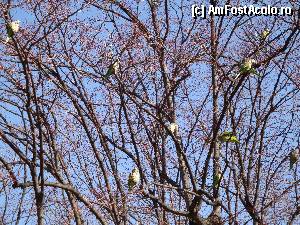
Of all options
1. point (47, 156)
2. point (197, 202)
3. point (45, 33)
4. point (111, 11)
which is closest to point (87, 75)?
point (45, 33)

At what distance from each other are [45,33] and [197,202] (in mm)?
1875

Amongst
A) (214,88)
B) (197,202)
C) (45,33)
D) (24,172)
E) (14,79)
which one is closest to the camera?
(197,202)

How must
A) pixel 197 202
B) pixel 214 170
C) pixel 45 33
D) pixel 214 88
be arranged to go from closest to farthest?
1. pixel 197 202
2. pixel 45 33
3. pixel 214 170
4. pixel 214 88

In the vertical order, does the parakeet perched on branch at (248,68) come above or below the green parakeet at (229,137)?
above

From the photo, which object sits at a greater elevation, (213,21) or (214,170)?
(213,21)

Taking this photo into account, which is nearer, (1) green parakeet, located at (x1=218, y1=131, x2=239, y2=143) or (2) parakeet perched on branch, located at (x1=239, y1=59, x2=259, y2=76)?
(2) parakeet perched on branch, located at (x1=239, y1=59, x2=259, y2=76)

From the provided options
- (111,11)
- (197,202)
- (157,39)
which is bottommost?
(197,202)

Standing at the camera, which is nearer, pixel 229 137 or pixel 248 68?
pixel 248 68

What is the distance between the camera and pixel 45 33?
3758 mm

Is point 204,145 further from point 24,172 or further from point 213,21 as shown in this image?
point 24,172

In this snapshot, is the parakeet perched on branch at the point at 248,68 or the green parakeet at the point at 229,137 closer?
the parakeet perched on branch at the point at 248,68

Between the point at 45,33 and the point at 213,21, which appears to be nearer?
the point at 45,33

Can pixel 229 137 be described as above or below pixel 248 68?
below

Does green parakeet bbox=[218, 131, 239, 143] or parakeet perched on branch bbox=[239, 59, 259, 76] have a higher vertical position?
parakeet perched on branch bbox=[239, 59, 259, 76]
